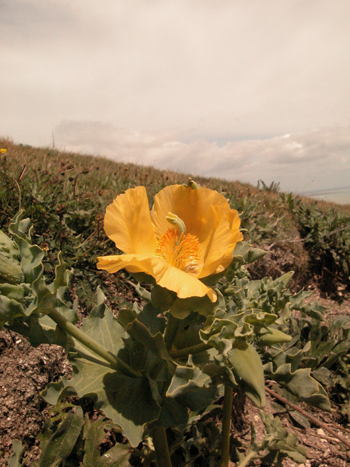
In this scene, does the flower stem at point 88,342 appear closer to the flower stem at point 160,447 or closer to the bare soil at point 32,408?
the flower stem at point 160,447

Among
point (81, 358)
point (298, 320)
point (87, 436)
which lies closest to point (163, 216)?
point (81, 358)

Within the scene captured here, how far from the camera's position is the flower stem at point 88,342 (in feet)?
3.45

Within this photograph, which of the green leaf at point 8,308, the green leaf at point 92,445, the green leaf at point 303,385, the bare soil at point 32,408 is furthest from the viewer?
the bare soil at point 32,408

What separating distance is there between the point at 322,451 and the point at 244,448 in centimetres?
61

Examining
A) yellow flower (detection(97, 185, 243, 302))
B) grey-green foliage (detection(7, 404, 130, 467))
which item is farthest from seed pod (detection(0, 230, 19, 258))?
grey-green foliage (detection(7, 404, 130, 467))

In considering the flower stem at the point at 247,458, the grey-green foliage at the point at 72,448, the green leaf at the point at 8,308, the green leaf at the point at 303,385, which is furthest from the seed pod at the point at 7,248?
the flower stem at the point at 247,458

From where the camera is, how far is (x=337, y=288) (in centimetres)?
400

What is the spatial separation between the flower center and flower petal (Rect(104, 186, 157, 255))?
0.18ft

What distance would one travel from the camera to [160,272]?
38.9 inches

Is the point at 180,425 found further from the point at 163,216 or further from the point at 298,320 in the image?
the point at 298,320

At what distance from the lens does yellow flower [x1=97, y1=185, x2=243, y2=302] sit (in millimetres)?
979

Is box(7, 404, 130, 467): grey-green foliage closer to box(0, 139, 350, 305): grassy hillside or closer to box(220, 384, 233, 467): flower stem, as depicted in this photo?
box(220, 384, 233, 467): flower stem

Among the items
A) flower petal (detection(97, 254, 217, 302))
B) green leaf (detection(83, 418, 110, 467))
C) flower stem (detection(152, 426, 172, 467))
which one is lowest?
green leaf (detection(83, 418, 110, 467))

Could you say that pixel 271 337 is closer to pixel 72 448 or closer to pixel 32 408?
pixel 72 448
